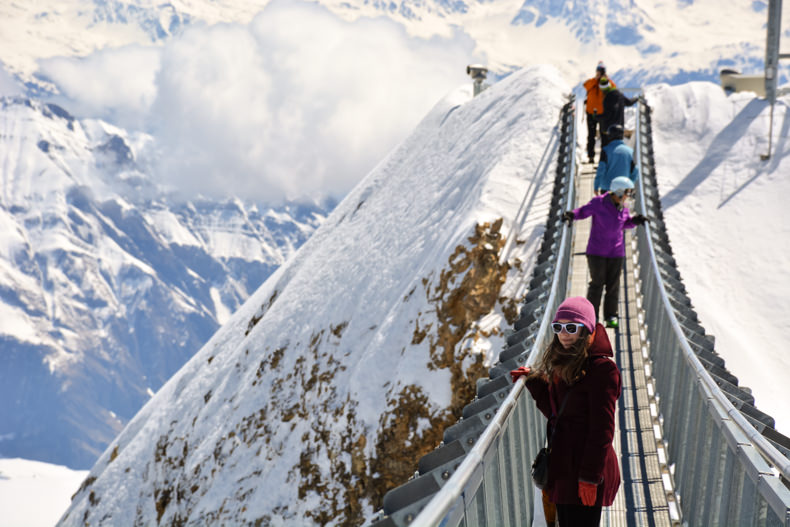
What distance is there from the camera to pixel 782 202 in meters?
21.2

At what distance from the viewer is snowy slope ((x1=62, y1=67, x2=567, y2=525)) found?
60.1ft

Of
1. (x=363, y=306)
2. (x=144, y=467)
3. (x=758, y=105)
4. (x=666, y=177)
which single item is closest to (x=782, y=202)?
(x=666, y=177)

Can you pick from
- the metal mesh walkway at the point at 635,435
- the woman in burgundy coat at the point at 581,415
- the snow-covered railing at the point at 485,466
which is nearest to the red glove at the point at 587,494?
the woman in burgundy coat at the point at 581,415

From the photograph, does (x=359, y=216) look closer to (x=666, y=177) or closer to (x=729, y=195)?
(x=666, y=177)

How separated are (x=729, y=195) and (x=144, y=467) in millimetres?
23949

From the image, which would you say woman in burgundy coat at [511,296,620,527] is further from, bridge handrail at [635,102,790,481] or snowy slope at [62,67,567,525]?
snowy slope at [62,67,567,525]

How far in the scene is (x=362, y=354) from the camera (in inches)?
845

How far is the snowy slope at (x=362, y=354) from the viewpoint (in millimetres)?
18312

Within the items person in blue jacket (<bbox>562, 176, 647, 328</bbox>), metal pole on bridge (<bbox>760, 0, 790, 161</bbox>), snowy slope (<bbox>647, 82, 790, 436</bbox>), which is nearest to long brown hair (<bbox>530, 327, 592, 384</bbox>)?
person in blue jacket (<bbox>562, 176, 647, 328</bbox>)

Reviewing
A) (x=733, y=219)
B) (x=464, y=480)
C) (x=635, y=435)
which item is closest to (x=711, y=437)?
(x=635, y=435)

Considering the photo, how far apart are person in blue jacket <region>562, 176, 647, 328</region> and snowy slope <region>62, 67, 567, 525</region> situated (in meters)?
7.68

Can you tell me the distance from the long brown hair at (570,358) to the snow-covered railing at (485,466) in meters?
0.52

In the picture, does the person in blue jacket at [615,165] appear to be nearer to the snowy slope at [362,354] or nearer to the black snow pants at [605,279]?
the black snow pants at [605,279]

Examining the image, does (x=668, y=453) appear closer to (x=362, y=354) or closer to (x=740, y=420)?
(x=740, y=420)
